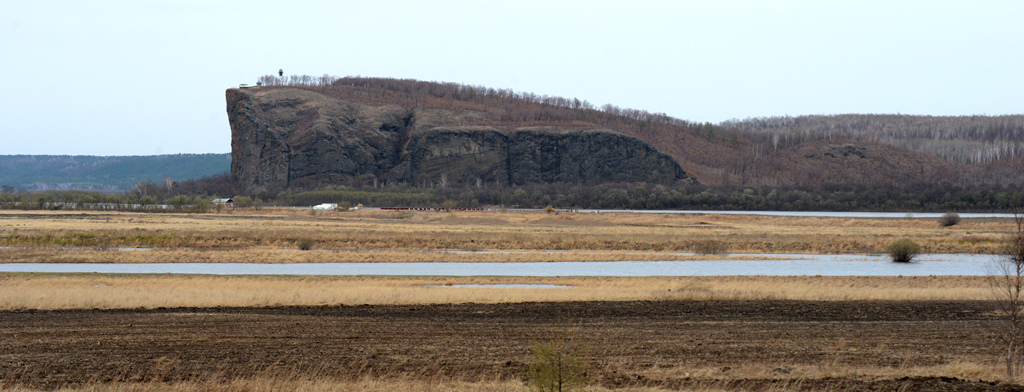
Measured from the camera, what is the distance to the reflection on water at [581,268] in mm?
33344

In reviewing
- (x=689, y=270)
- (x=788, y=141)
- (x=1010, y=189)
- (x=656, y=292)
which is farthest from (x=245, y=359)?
(x=788, y=141)

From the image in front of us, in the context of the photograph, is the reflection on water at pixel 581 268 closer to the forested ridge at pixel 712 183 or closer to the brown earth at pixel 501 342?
the brown earth at pixel 501 342

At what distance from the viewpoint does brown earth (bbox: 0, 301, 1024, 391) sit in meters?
11.2

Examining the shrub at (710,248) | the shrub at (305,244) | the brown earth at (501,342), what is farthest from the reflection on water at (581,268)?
the brown earth at (501,342)

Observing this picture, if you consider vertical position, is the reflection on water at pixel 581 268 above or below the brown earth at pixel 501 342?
below

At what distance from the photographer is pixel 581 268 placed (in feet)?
119

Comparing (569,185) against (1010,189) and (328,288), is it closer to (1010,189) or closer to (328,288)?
(1010,189)

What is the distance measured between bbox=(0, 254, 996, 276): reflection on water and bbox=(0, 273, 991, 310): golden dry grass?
13.8 feet

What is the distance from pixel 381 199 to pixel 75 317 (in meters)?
108

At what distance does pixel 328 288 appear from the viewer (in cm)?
2464

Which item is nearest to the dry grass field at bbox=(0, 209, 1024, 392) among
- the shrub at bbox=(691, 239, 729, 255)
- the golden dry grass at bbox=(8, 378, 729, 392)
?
the golden dry grass at bbox=(8, 378, 729, 392)

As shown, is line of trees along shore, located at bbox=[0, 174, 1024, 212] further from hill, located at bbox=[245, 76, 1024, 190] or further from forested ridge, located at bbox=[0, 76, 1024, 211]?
hill, located at bbox=[245, 76, 1024, 190]

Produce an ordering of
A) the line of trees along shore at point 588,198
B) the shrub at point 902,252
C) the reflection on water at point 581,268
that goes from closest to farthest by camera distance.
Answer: the reflection on water at point 581,268, the shrub at point 902,252, the line of trees along shore at point 588,198

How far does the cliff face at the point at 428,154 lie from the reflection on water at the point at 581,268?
10603 cm
